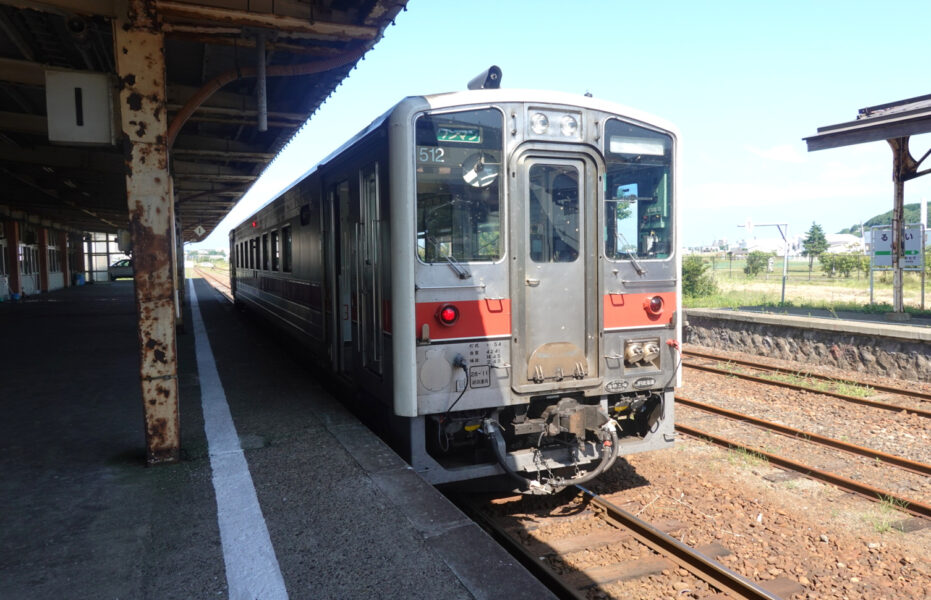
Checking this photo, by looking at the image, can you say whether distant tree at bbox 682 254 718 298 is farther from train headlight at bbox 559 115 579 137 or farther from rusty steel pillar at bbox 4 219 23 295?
rusty steel pillar at bbox 4 219 23 295

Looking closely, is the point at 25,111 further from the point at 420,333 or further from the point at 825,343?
the point at 825,343

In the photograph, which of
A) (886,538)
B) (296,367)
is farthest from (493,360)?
(296,367)

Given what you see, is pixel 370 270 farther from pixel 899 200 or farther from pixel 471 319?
pixel 899 200

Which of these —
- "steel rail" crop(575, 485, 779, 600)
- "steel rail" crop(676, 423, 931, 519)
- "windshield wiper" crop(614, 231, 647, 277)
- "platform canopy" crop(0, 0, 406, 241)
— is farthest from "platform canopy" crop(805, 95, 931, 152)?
"steel rail" crop(575, 485, 779, 600)

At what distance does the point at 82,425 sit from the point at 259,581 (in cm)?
394

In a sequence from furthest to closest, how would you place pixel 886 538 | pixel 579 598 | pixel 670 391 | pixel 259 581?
→ pixel 670 391, pixel 886 538, pixel 579 598, pixel 259 581

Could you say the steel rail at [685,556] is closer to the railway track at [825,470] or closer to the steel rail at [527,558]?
the steel rail at [527,558]

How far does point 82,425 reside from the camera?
6.09m

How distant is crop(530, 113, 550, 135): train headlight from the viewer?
4.85 metres

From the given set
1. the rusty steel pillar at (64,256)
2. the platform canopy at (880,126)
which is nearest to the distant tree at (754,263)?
the platform canopy at (880,126)

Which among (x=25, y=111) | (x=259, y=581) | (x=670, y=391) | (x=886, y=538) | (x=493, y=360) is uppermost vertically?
(x=25, y=111)

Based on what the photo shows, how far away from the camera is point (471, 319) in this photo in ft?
15.4

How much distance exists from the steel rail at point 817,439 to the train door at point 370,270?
4.71 m

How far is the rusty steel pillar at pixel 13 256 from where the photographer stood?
937 inches
